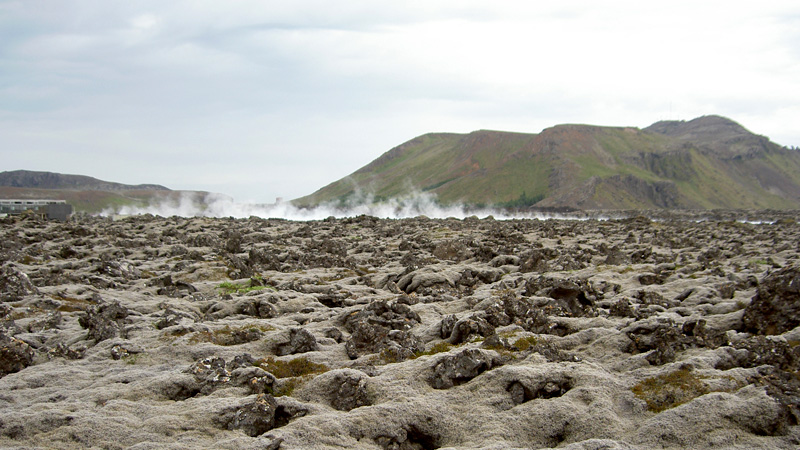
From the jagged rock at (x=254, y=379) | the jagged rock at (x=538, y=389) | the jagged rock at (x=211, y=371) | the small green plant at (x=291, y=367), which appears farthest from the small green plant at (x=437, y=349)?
the jagged rock at (x=211, y=371)

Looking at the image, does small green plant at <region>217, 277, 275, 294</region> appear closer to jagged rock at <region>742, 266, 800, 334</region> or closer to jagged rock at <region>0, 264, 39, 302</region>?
jagged rock at <region>0, 264, 39, 302</region>

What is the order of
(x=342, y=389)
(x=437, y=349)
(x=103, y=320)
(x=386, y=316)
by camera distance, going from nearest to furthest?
(x=342, y=389)
(x=437, y=349)
(x=103, y=320)
(x=386, y=316)

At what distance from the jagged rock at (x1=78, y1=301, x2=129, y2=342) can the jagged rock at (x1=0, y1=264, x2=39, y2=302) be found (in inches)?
165

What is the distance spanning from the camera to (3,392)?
1027 cm

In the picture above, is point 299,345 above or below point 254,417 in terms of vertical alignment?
above

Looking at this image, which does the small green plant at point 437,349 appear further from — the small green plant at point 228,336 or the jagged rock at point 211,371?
the small green plant at point 228,336

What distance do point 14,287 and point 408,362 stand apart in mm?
14026

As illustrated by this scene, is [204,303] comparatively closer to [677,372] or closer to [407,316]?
[407,316]

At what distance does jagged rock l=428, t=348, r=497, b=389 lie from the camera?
10.2 metres

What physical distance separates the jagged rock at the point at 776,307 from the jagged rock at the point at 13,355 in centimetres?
1535

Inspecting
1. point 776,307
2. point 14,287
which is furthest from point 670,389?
point 14,287

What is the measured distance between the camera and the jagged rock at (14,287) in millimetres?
17219

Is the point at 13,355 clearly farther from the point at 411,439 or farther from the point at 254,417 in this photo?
the point at 411,439

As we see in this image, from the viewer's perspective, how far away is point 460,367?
410 inches
